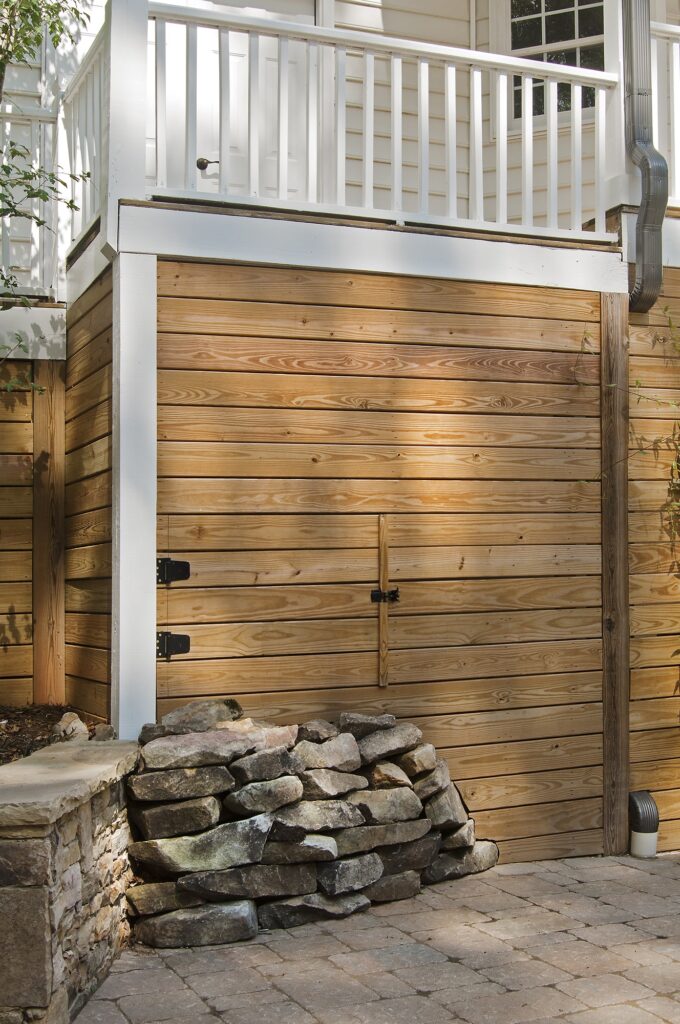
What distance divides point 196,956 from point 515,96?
5960mm

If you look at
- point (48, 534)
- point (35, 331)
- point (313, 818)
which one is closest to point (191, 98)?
point (35, 331)

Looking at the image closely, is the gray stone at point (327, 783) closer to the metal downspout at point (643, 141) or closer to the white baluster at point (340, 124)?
the white baluster at point (340, 124)

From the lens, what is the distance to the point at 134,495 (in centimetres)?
444

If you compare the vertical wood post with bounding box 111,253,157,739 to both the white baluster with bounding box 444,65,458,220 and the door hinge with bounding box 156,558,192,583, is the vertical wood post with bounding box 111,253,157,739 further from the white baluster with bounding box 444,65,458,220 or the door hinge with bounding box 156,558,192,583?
the white baluster with bounding box 444,65,458,220

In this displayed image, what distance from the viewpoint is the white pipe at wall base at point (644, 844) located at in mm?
5258

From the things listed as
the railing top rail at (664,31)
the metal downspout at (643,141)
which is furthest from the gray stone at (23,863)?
the railing top rail at (664,31)

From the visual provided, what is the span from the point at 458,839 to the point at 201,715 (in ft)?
4.33

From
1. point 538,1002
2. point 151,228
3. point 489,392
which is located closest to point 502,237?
point 489,392

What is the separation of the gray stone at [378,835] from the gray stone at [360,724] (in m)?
0.40

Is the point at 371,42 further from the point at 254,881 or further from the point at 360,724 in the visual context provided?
the point at 254,881

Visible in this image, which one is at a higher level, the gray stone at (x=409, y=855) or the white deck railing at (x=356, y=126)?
the white deck railing at (x=356, y=126)

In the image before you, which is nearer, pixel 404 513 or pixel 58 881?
pixel 58 881

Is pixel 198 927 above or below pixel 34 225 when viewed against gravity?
below

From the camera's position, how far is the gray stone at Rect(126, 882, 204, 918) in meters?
4.07
